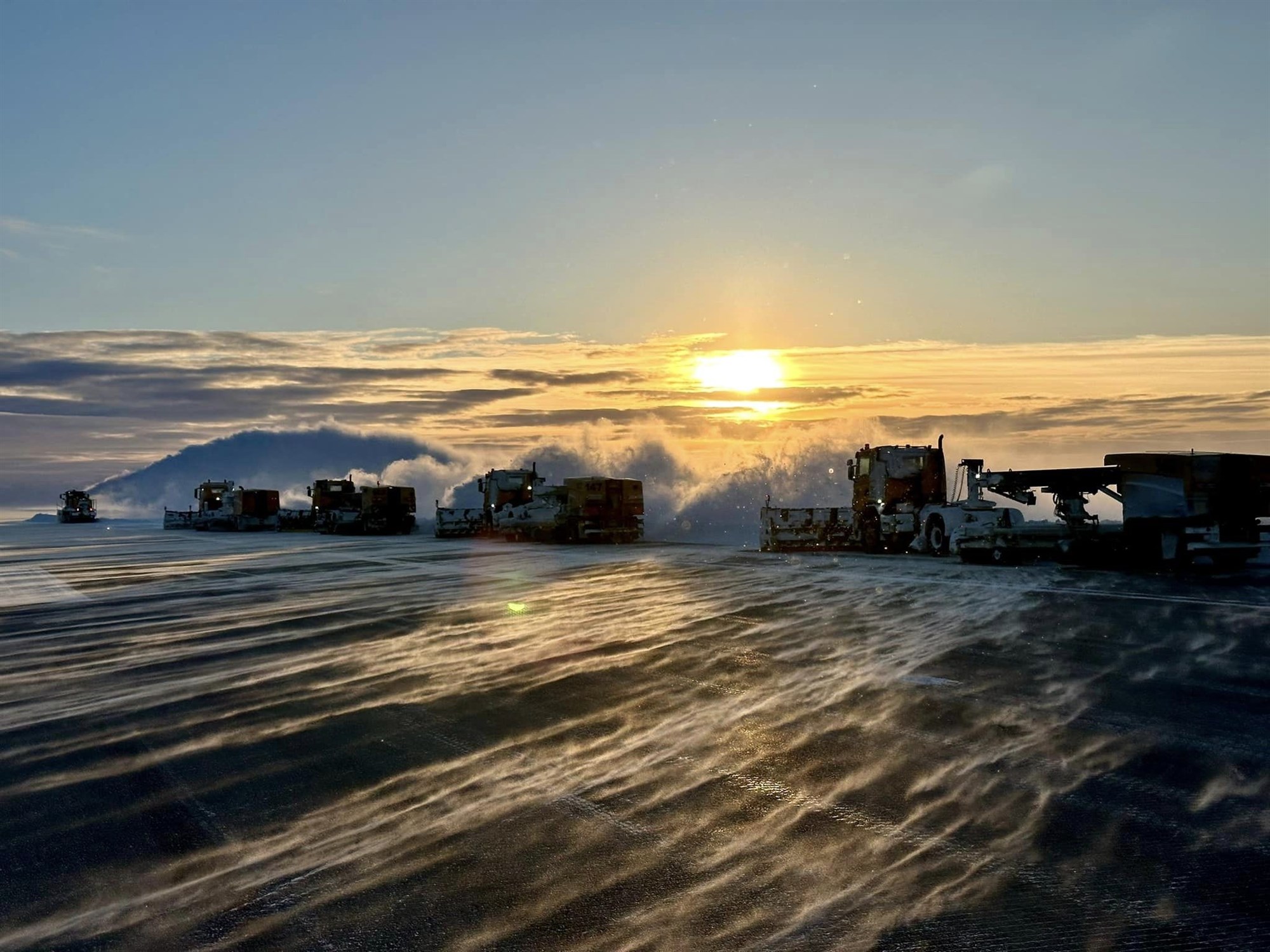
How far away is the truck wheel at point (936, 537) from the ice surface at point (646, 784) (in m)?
16.8

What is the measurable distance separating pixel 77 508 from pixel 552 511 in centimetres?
8893

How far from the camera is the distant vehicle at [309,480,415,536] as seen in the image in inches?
2719

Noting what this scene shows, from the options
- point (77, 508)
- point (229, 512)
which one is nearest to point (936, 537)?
point (229, 512)

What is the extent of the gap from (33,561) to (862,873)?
1831 inches

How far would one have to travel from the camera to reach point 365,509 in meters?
69.1

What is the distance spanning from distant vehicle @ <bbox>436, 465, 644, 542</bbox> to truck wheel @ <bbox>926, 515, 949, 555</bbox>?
18441mm

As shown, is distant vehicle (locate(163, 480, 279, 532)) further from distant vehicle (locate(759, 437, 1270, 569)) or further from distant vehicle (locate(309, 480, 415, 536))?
distant vehicle (locate(759, 437, 1270, 569))

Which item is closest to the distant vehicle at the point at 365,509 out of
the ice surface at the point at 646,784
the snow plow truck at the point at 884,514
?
the snow plow truck at the point at 884,514

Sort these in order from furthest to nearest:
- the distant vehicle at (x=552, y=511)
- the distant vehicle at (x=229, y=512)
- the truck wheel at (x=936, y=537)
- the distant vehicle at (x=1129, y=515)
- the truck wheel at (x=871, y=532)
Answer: the distant vehicle at (x=229, y=512)
the distant vehicle at (x=552, y=511)
the truck wheel at (x=871, y=532)
the truck wheel at (x=936, y=537)
the distant vehicle at (x=1129, y=515)

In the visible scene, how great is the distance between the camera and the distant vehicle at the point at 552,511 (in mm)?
49625

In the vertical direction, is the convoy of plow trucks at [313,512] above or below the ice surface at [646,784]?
above

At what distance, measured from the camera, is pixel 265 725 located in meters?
9.91

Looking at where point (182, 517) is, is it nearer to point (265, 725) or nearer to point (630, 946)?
point (265, 725)

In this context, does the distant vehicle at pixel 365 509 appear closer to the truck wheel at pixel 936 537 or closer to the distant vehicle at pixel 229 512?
the distant vehicle at pixel 229 512
